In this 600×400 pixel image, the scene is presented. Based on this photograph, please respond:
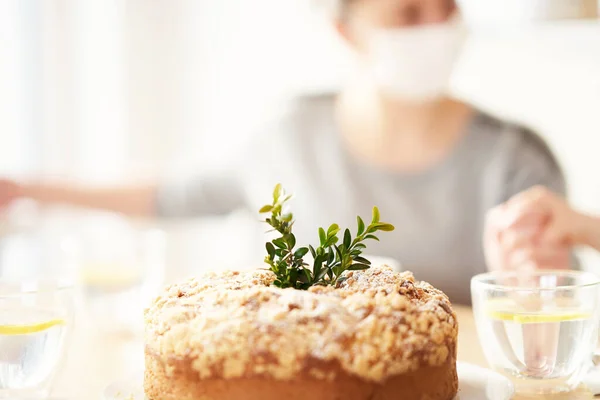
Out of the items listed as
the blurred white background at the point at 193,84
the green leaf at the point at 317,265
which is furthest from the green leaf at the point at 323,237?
the blurred white background at the point at 193,84

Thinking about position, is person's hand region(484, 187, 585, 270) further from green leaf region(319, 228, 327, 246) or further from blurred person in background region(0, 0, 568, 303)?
blurred person in background region(0, 0, 568, 303)

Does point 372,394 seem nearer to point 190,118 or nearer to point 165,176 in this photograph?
point 165,176

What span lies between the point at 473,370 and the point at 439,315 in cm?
11

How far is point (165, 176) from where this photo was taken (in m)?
2.36

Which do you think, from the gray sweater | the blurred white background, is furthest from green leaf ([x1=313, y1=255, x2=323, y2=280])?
the blurred white background

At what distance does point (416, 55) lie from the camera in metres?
1.91

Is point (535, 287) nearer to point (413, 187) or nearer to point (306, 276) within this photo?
point (306, 276)

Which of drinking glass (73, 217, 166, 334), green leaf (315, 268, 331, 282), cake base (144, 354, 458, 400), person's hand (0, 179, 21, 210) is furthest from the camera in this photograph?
person's hand (0, 179, 21, 210)

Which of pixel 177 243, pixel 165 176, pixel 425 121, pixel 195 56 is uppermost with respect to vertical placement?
pixel 195 56

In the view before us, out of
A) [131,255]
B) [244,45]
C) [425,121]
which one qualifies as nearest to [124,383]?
[131,255]

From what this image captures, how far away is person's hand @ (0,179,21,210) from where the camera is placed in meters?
1.77

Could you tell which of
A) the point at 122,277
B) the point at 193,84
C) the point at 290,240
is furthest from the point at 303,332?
the point at 193,84

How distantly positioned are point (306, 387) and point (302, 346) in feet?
0.09

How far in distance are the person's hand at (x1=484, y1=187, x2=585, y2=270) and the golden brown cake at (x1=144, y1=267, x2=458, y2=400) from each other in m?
0.59
